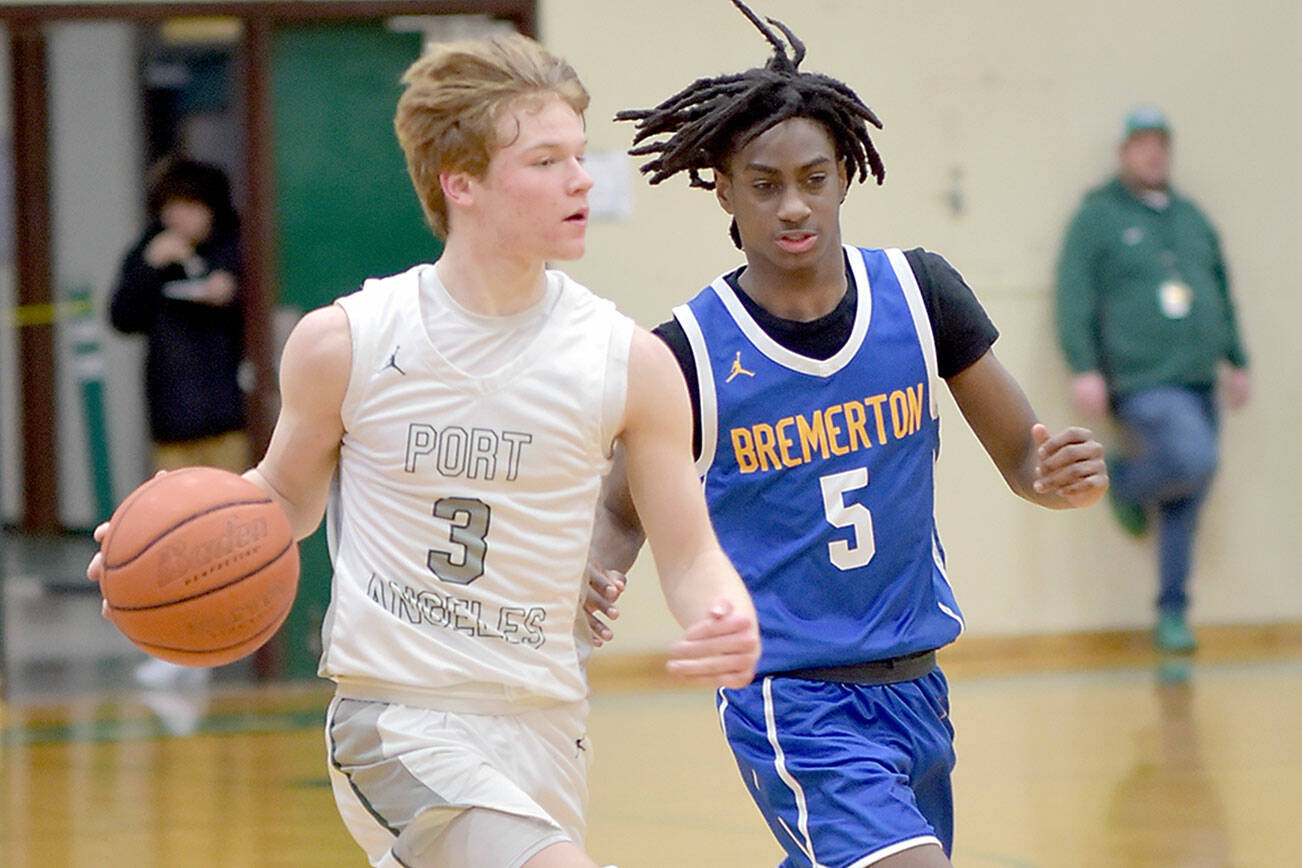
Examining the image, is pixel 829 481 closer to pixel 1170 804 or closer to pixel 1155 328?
pixel 1170 804

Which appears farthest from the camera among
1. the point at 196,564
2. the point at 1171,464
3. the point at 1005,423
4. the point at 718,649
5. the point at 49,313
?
the point at 49,313

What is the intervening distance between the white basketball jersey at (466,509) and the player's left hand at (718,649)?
31 centimetres

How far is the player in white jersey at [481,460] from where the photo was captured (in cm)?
283

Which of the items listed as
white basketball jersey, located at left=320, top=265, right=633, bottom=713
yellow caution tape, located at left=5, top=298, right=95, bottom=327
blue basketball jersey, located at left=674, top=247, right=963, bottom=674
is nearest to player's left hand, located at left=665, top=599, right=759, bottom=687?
white basketball jersey, located at left=320, top=265, right=633, bottom=713

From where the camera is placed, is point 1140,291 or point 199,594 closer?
point 199,594

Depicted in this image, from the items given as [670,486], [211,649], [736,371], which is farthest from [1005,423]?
[211,649]

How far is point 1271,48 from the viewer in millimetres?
8320

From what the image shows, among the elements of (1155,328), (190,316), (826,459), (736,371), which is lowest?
(190,316)

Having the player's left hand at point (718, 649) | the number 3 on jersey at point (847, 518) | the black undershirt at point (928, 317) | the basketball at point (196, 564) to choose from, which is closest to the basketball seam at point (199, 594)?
the basketball at point (196, 564)

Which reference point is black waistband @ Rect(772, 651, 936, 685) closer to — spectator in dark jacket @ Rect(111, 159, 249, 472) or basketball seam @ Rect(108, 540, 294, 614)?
basketball seam @ Rect(108, 540, 294, 614)

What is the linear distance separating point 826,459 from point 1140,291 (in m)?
5.18

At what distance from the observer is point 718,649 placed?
264cm

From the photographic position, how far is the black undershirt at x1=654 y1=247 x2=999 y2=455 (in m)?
3.39

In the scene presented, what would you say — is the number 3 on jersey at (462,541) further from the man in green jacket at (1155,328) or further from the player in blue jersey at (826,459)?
the man in green jacket at (1155,328)
